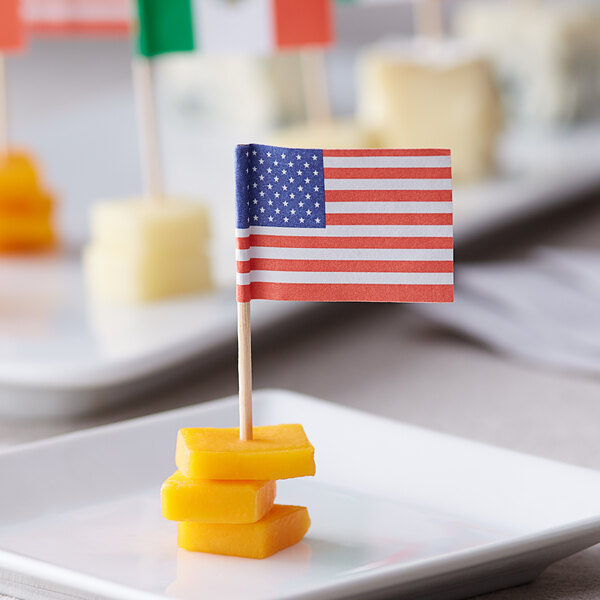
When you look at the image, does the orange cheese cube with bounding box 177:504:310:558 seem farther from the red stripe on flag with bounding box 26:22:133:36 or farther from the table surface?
the red stripe on flag with bounding box 26:22:133:36

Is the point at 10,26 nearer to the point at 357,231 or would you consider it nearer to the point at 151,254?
the point at 151,254

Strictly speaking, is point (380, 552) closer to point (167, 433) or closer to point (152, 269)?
point (167, 433)

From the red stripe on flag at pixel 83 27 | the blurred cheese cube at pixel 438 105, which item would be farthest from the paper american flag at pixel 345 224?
the red stripe on flag at pixel 83 27

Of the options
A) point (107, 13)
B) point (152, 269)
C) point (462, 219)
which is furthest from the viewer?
point (107, 13)

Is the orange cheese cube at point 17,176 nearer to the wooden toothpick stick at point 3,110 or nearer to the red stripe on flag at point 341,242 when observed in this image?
the wooden toothpick stick at point 3,110

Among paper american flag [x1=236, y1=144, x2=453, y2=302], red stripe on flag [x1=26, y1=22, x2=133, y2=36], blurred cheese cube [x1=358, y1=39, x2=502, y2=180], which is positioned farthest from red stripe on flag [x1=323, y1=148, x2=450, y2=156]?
red stripe on flag [x1=26, y1=22, x2=133, y2=36]

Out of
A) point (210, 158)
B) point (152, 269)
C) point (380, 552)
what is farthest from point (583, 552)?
point (210, 158)
